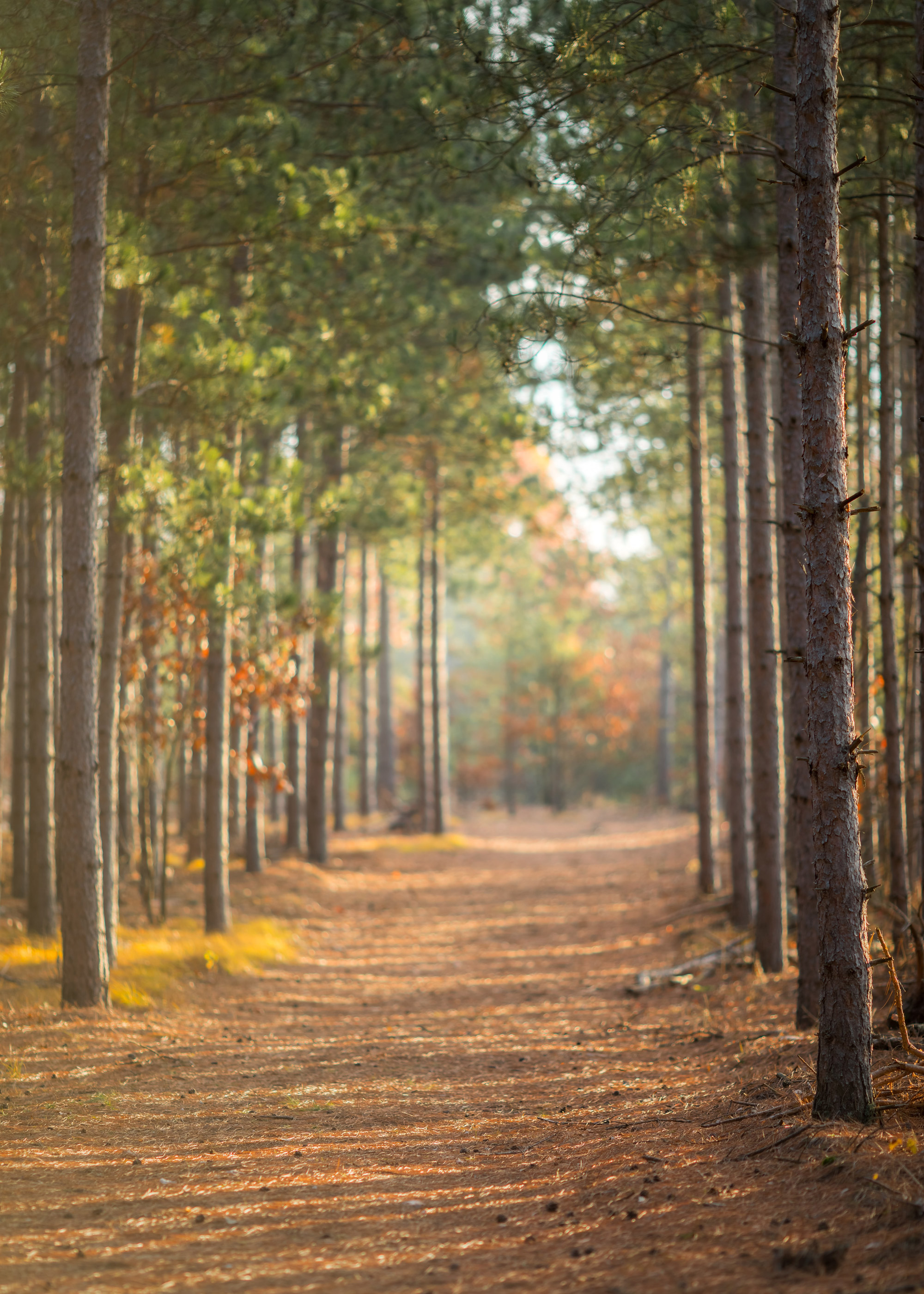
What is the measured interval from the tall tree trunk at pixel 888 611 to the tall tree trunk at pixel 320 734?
30.5 feet

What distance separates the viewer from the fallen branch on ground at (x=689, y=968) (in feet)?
28.3

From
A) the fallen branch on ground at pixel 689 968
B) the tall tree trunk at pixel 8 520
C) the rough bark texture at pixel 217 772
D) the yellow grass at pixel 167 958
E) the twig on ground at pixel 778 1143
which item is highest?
the tall tree trunk at pixel 8 520

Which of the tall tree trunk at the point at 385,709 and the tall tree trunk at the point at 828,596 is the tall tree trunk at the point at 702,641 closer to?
the tall tree trunk at the point at 828,596

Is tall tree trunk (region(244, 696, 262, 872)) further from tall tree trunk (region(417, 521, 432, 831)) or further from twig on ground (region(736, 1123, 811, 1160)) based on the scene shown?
twig on ground (region(736, 1123, 811, 1160))

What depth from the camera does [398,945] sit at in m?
11.1

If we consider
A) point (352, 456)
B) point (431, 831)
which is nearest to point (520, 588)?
point (431, 831)

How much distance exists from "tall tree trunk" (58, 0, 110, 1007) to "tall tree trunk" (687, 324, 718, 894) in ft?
23.1

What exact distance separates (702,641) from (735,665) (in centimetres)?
179

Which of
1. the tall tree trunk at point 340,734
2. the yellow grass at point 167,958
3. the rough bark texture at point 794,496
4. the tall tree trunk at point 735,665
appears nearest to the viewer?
the rough bark texture at point 794,496

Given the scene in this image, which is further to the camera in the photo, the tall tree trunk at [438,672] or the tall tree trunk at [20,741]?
the tall tree trunk at [438,672]

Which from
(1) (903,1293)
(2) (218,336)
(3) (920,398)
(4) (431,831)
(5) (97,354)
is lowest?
(4) (431,831)

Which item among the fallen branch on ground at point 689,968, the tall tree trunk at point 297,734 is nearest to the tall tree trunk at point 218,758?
the tall tree trunk at point 297,734

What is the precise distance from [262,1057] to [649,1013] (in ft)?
10.2

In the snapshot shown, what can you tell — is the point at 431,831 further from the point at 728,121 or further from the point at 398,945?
the point at 728,121
